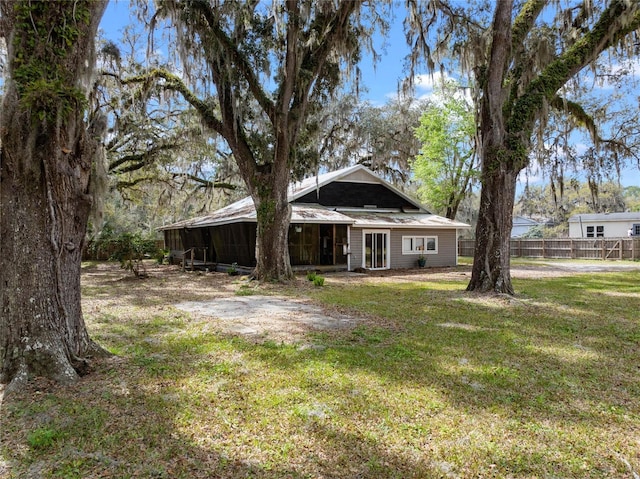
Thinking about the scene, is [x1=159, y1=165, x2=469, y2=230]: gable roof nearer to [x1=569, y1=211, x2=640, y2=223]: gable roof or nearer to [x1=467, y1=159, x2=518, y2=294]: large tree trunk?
[x1=467, y1=159, x2=518, y2=294]: large tree trunk

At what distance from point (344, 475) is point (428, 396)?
4.53ft

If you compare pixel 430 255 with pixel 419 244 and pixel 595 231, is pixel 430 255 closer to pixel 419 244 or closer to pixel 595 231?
pixel 419 244

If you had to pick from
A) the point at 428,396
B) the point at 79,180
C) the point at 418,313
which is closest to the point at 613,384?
the point at 428,396

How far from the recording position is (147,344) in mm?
5277

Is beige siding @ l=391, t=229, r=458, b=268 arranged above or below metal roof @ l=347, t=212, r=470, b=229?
below

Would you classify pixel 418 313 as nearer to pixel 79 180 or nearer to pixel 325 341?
pixel 325 341

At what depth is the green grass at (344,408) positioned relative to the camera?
2598mm

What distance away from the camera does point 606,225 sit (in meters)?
30.2

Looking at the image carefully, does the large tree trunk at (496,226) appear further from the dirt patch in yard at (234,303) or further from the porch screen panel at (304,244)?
the porch screen panel at (304,244)

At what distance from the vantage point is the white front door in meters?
17.3

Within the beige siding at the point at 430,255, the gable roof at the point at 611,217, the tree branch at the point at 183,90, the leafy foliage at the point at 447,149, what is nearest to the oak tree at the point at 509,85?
the tree branch at the point at 183,90

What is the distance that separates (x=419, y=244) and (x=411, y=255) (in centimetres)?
66

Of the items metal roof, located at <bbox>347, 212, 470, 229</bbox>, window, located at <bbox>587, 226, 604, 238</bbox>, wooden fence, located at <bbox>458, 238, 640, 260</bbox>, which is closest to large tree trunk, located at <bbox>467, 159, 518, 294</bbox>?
metal roof, located at <bbox>347, 212, 470, 229</bbox>

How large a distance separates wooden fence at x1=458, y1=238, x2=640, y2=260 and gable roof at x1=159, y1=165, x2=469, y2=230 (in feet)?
33.1
